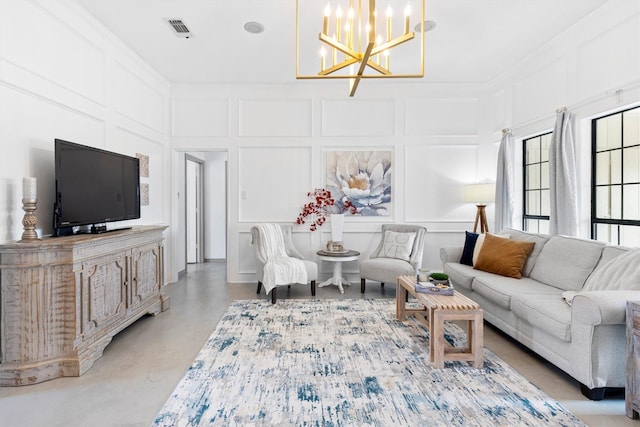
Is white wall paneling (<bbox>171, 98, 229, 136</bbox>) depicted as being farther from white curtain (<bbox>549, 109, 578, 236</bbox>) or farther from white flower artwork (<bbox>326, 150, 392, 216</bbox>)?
white curtain (<bbox>549, 109, 578, 236</bbox>)

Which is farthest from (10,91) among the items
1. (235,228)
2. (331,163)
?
(331,163)

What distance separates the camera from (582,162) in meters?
3.49

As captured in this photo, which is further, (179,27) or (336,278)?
(336,278)

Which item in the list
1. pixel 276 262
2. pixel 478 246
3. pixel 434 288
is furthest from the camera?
pixel 276 262

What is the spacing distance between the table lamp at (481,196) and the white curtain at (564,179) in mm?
1020

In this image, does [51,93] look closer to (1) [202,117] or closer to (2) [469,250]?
(1) [202,117]

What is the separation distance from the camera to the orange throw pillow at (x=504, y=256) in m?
3.41

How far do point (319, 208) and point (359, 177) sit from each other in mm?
752

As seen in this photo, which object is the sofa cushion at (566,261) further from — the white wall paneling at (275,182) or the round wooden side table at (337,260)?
the white wall paneling at (275,182)

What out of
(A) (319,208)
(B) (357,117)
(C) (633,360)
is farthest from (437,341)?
(B) (357,117)

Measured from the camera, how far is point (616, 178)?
3.26 metres

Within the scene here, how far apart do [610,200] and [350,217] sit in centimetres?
298

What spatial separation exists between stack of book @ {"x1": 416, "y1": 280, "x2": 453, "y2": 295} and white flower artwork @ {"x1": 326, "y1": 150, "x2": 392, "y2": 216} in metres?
2.31

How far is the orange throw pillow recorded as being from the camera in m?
3.41
